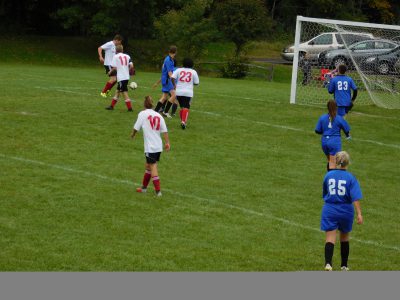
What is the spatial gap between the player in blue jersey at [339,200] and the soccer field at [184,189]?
26.4 inches

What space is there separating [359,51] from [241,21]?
19.8m

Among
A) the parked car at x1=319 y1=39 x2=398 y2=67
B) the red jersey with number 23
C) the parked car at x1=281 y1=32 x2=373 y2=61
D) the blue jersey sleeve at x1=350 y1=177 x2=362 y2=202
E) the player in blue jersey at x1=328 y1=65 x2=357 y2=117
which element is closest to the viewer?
the blue jersey sleeve at x1=350 y1=177 x2=362 y2=202

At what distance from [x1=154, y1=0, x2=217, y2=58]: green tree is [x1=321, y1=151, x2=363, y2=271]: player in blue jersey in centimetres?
3407

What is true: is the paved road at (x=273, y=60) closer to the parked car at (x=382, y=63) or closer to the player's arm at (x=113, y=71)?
the parked car at (x=382, y=63)

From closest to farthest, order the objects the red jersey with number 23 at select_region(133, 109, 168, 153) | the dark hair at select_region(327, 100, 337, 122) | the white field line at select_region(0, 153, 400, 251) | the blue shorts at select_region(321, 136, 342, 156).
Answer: the white field line at select_region(0, 153, 400, 251) → the red jersey with number 23 at select_region(133, 109, 168, 153) → the dark hair at select_region(327, 100, 337, 122) → the blue shorts at select_region(321, 136, 342, 156)

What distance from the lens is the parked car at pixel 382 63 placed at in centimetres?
2639

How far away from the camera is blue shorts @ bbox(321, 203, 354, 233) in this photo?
34.2ft

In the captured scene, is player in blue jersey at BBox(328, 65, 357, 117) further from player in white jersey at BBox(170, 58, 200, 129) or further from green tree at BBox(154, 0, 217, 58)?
green tree at BBox(154, 0, 217, 58)

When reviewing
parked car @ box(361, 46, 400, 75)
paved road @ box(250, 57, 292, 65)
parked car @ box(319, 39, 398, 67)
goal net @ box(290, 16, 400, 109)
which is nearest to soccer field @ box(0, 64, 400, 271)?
goal net @ box(290, 16, 400, 109)

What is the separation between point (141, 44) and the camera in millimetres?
50000

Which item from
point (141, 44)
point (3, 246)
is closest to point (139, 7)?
point (141, 44)

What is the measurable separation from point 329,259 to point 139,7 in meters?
37.8

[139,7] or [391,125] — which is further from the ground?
[139,7]

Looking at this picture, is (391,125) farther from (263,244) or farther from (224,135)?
(263,244)
